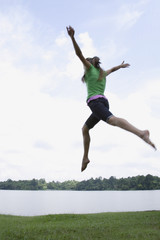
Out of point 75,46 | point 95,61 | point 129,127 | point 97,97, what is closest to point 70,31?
point 75,46

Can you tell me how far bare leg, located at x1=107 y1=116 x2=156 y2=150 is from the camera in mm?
3918

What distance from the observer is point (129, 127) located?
160 inches

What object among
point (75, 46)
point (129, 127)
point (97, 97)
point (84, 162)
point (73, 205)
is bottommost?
point (73, 205)

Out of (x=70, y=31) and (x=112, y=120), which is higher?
(x=70, y=31)

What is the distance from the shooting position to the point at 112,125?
4.23 m

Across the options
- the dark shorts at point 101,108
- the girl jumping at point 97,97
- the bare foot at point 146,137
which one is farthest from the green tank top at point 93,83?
the bare foot at point 146,137

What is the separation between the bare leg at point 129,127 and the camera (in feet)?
12.9

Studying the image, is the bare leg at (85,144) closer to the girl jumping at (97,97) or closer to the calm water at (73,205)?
the girl jumping at (97,97)

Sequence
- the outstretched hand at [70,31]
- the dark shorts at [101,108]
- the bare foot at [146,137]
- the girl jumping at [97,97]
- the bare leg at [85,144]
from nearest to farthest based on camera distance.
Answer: the bare foot at [146,137] < the girl jumping at [97,97] < the outstretched hand at [70,31] < the dark shorts at [101,108] < the bare leg at [85,144]

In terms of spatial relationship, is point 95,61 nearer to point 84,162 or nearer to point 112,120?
point 112,120

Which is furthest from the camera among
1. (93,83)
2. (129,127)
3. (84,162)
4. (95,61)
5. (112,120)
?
(84,162)

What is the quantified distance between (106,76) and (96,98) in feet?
2.38

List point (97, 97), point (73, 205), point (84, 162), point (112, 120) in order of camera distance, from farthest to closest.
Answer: point (73, 205) → point (84, 162) → point (97, 97) → point (112, 120)

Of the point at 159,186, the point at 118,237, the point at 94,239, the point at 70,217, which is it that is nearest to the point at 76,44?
the point at 94,239
